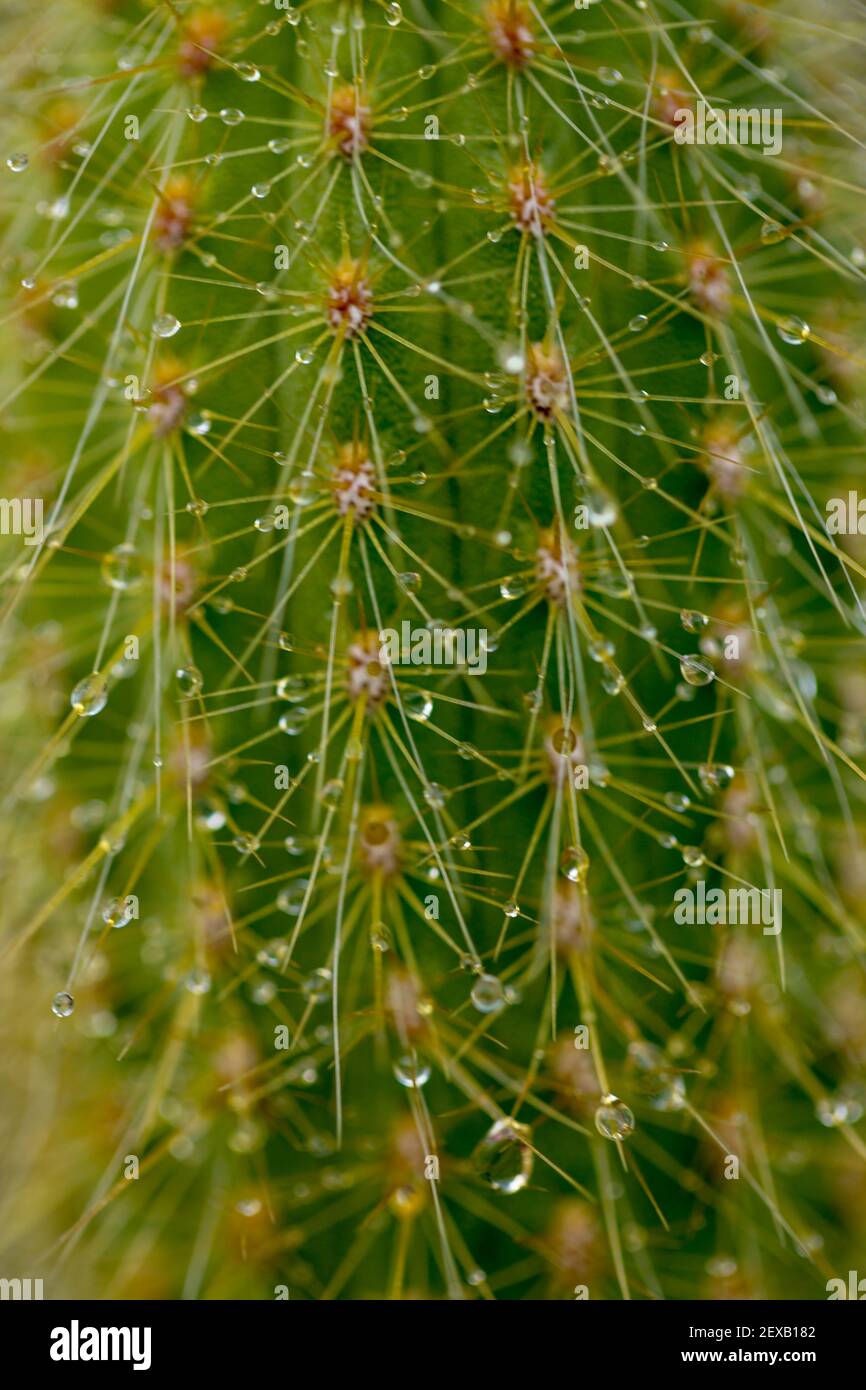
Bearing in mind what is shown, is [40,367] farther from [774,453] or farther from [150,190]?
[774,453]

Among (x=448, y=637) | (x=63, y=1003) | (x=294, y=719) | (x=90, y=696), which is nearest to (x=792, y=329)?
(x=448, y=637)

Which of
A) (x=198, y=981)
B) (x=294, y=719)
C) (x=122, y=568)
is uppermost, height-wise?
(x=122, y=568)

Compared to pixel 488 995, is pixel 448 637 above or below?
above

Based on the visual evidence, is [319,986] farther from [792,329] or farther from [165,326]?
[792,329]

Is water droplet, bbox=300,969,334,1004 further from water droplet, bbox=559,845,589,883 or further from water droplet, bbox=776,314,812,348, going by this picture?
water droplet, bbox=776,314,812,348
